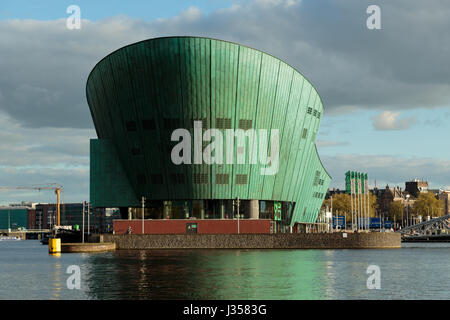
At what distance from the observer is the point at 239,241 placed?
82.4 m

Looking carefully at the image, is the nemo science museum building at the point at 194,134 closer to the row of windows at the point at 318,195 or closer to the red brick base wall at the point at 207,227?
the red brick base wall at the point at 207,227

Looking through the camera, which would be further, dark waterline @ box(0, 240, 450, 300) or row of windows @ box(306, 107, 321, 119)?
row of windows @ box(306, 107, 321, 119)

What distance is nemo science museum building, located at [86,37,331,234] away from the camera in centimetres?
8738

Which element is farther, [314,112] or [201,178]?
[314,112]

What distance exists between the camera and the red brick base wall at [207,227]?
296ft

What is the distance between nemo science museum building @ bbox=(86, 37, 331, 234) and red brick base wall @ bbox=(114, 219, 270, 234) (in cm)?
14

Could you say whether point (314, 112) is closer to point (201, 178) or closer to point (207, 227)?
point (201, 178)

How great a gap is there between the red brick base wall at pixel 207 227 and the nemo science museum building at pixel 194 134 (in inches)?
5.6

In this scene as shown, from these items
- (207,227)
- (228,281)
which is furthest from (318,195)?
(228,281)

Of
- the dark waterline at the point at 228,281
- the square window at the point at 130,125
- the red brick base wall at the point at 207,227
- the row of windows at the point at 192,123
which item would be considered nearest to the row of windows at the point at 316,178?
the red brick base wall at the point at 207,227

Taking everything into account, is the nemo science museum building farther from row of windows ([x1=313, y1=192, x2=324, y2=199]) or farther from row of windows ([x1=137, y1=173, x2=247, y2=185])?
row of windows ([x1=313, y1=192, x2=324, y2=199])

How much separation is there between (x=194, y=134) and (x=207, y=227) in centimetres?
1344

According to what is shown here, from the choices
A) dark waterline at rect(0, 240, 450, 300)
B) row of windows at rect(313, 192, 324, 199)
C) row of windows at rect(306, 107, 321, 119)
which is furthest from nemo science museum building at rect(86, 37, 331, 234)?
dark waterline at rect(0, 240, 450, 300)
